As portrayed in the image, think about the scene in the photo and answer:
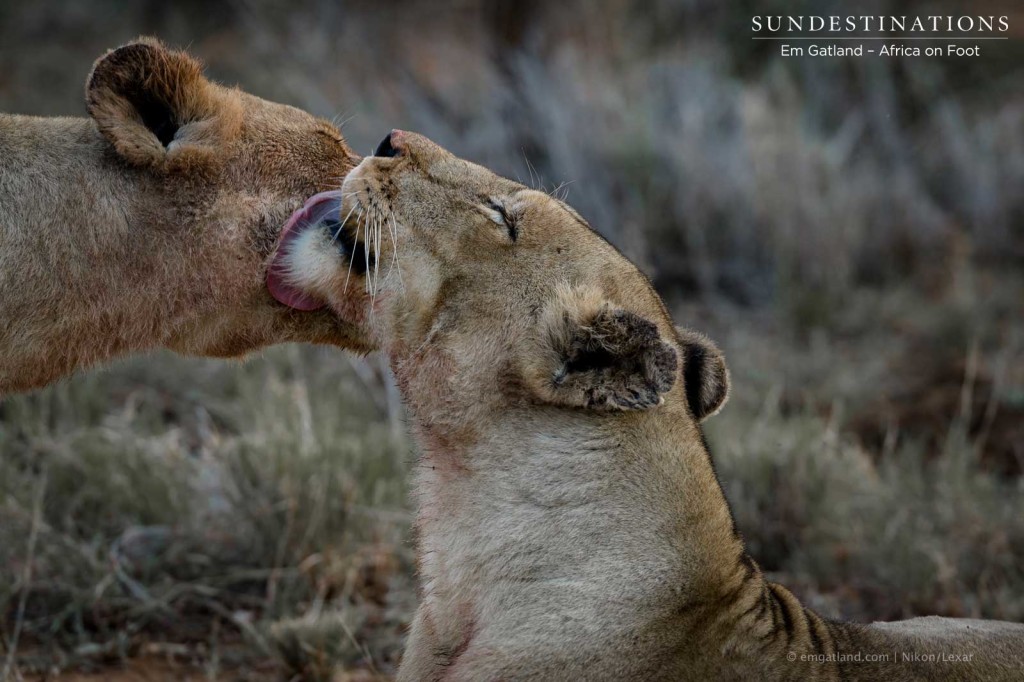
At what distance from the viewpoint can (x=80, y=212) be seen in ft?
11.2

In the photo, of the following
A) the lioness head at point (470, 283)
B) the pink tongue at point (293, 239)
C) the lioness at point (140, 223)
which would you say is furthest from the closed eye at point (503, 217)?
the lioness at point (140, 223)

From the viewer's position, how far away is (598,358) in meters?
3.15

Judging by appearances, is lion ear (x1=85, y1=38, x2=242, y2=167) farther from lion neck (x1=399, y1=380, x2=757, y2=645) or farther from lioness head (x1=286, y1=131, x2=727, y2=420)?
lion neck (x1=399, y1=380, x2=757, y2=645)

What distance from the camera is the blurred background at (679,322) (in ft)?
16.0

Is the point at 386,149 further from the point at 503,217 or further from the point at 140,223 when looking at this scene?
the point at 140,223

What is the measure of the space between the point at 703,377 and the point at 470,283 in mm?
737

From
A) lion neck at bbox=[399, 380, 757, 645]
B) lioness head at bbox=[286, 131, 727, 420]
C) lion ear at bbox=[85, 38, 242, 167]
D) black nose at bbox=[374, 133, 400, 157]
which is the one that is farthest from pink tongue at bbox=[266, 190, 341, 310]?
lion neck at bbox=[399, 380, 757, 645]

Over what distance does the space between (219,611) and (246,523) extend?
41cm

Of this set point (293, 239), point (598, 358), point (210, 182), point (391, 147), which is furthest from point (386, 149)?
point (598, 358)

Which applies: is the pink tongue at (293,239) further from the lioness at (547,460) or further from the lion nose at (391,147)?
the lion nose at (391,147)

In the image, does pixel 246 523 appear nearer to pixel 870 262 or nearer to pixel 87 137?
pixel 87 137

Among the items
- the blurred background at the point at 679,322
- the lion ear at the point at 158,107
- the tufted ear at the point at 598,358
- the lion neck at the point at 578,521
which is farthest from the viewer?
the blurred background at the point at 679,322

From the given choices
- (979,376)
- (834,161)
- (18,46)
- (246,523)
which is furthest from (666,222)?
(18,46)

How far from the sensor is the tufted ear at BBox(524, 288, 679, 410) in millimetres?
3057
